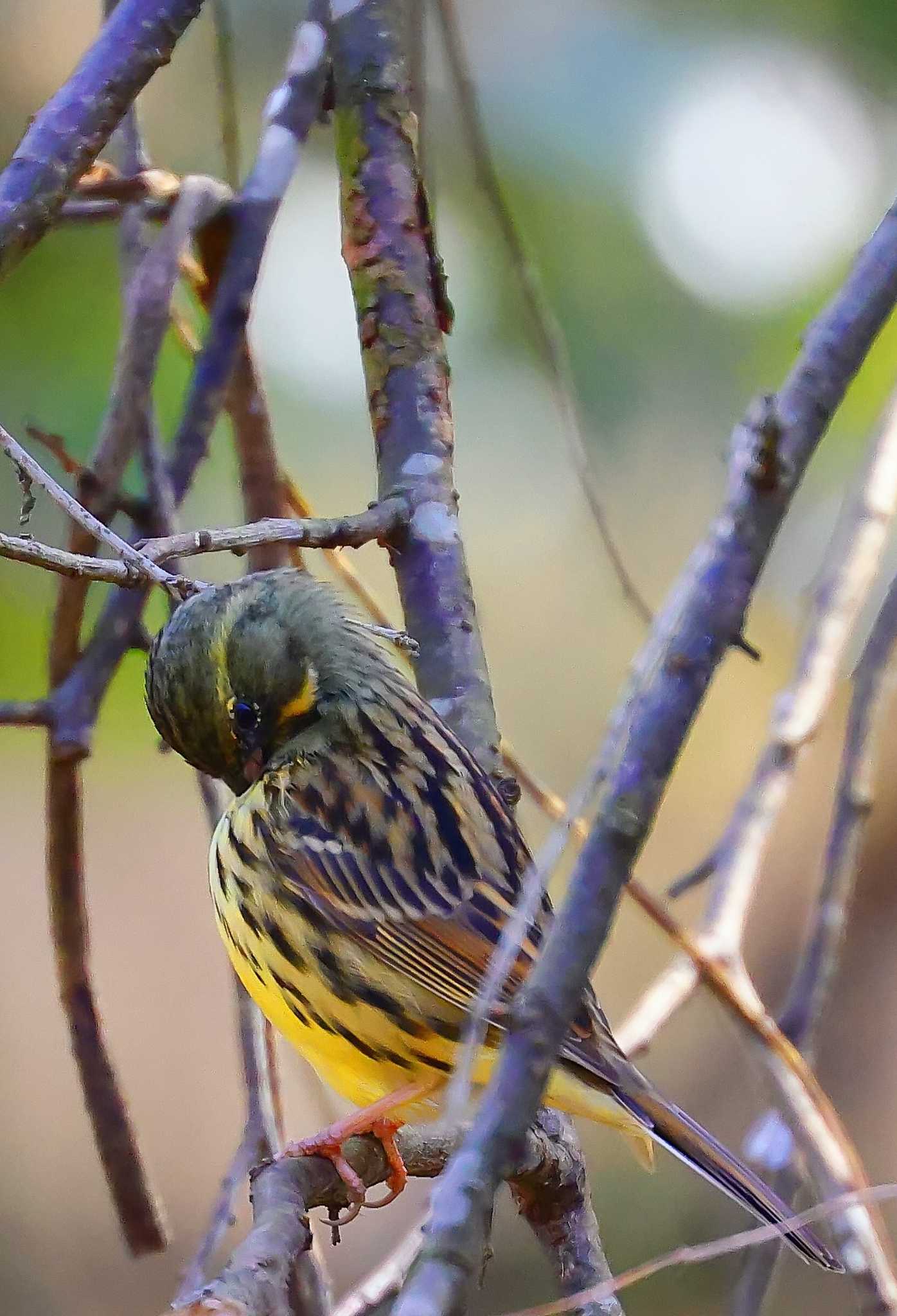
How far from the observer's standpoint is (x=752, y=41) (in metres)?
4.44

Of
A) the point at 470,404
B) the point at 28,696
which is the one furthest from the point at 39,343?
the point at 470,404

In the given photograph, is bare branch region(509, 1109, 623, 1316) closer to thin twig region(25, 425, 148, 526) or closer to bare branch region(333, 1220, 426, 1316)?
bare branch region(333, 1220, 426, 1316)

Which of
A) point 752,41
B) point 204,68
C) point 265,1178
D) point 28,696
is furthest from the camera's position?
point 752,41

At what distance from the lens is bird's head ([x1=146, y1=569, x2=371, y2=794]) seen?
2381 mm

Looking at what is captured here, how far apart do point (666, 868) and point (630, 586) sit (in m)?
2.31

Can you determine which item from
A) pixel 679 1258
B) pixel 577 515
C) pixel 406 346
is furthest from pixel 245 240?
pixel 577 515

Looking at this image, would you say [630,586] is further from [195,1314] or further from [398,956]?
[195,1314]

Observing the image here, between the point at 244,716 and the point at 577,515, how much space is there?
2.31 meters

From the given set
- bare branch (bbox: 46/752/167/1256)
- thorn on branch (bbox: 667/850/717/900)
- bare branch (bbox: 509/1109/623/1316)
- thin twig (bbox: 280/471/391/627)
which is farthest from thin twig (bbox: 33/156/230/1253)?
thorn on branch (bbox: 667/850/717/900)

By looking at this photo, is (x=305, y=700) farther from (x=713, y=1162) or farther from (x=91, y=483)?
(x=713, y=1162)

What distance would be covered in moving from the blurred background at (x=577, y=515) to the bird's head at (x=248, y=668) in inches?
61.9

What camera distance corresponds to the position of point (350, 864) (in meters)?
2.42

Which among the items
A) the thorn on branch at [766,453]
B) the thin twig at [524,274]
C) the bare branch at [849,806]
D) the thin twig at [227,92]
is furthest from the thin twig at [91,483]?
the thorn on branch at [766,453]

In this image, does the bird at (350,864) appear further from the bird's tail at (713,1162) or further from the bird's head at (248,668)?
the bird's tail at (713,1162)
